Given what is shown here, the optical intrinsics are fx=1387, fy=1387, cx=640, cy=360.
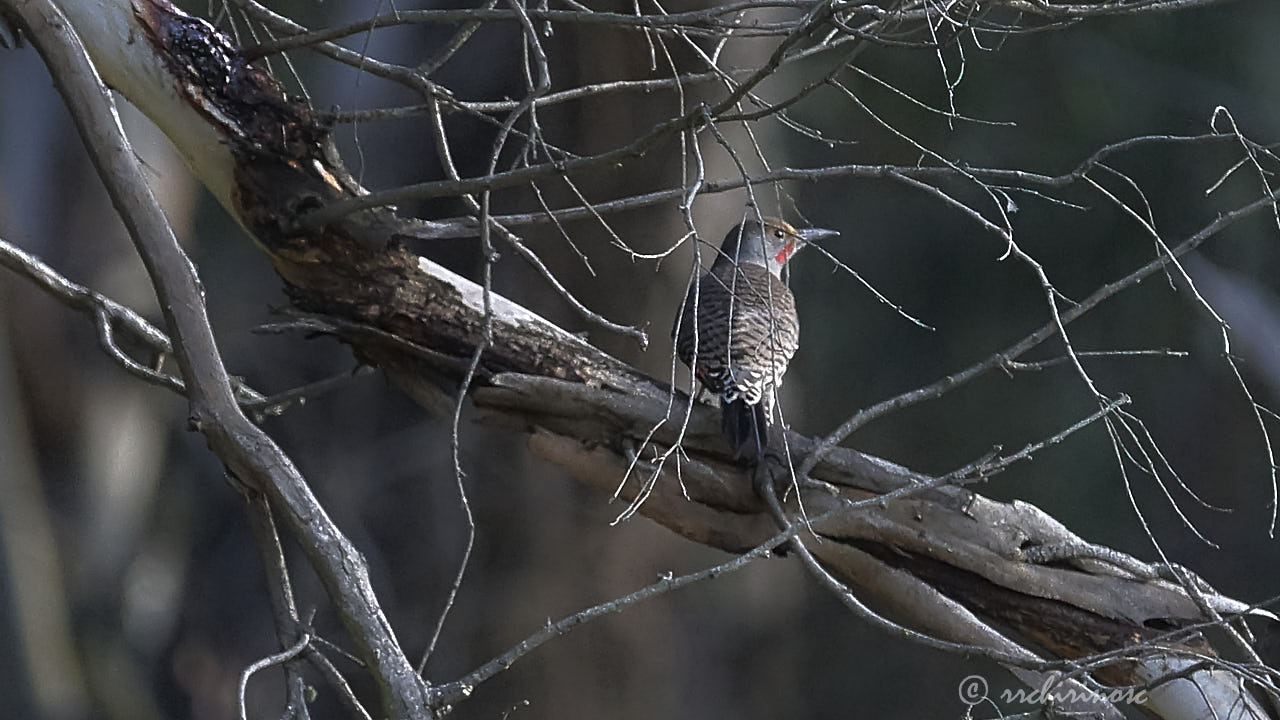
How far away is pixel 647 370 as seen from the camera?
5.05m

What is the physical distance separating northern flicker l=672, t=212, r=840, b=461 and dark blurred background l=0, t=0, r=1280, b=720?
39 cm

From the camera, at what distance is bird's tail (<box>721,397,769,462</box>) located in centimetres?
313

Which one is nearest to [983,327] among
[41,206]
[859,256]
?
[859,256]

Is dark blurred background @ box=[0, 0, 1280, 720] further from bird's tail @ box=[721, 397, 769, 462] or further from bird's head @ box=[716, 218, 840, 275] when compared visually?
bird's tail @ box=[721, 397, 769, 462]

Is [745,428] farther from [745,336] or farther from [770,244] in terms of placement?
[770,244]

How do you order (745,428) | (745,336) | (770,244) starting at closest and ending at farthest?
(745,428) < (745,336) < (770,244)

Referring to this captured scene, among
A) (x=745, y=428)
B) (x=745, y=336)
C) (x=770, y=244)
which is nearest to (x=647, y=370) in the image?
(x=770, y=244)

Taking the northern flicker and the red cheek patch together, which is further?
the red cheek patch

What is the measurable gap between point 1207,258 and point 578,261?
4.59 m

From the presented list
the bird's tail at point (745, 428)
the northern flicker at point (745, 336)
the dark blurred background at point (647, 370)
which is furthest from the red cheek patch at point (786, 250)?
the bird's tail at point (745, 428)

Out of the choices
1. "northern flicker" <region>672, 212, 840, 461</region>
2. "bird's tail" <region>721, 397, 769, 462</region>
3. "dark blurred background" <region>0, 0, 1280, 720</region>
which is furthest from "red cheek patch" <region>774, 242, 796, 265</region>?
"bird's tail" <region>721, 397, 769, 462</region>

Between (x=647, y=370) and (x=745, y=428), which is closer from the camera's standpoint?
(x=745, y=428)

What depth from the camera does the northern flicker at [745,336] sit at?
3.09 m

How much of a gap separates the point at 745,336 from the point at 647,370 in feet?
4.51
